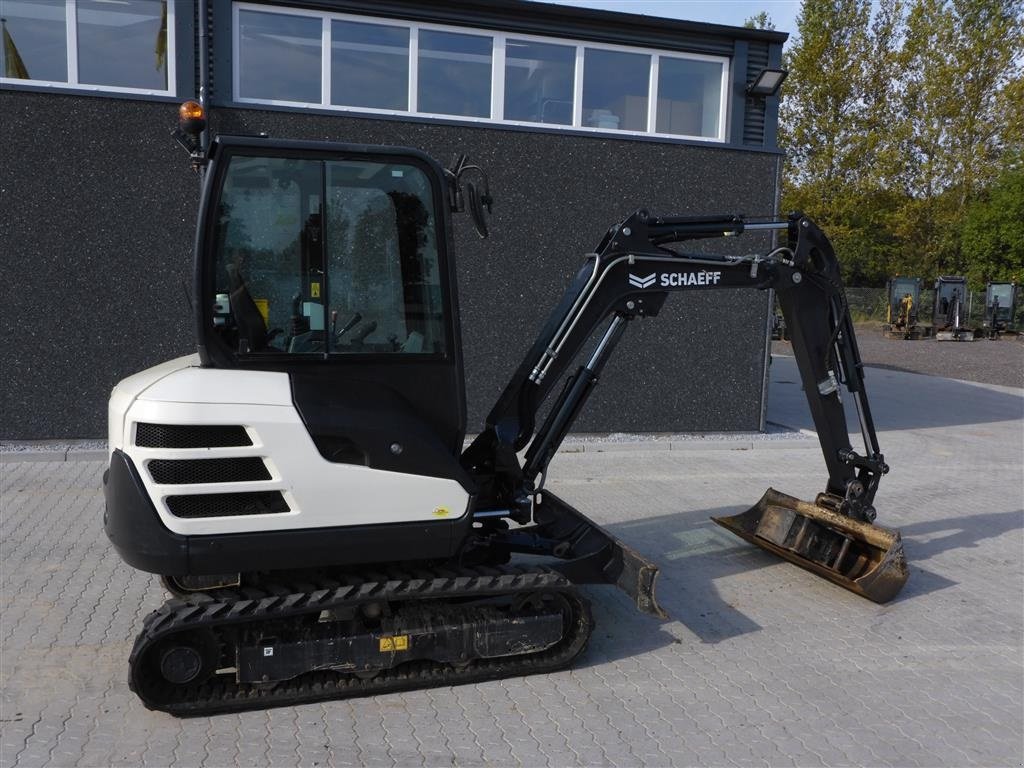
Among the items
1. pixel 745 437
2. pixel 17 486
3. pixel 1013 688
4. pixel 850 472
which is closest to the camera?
pixel 1013 688

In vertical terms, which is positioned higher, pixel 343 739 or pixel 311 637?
pixel 311 637

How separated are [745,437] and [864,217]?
30443 mm

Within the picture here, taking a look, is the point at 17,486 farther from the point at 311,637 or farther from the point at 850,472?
the point at 850,472

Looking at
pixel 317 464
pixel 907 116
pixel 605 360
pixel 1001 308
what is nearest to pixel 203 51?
pixel 605 360

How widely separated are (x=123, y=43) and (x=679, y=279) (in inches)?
280

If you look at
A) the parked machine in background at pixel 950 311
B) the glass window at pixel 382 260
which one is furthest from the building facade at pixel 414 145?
the parked machine in background at pixel 950 311

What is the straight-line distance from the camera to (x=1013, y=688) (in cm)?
448

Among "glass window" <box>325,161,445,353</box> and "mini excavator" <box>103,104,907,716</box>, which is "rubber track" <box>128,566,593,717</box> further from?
"glass window" <box>325,161,445,353</box>

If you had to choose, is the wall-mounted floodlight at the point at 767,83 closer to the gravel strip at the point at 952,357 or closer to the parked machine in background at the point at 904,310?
the gravel strip at the point at 952,357

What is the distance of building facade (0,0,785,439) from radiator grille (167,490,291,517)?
5981mm

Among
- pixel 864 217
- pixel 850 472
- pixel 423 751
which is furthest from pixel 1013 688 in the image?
pixel 864 217

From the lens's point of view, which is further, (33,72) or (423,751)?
(33,72)

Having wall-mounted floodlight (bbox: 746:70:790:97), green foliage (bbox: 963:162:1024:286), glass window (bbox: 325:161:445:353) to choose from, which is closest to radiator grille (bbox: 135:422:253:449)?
glass window (bbox: 325:161:445:353)

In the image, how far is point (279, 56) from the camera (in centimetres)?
932
